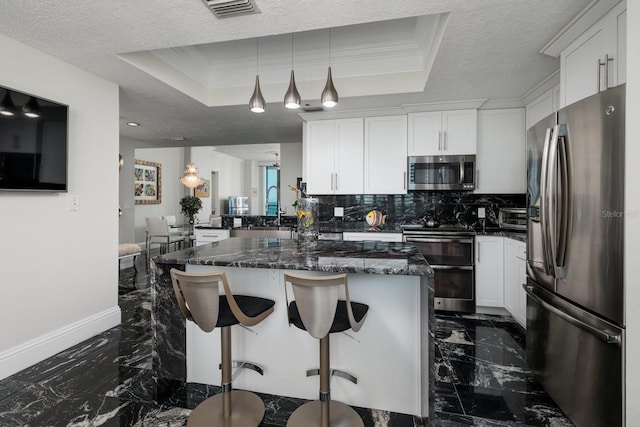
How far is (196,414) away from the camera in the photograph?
1.83 meters

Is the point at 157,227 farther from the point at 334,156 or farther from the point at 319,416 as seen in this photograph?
the point at 319,416

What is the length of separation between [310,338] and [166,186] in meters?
7.98

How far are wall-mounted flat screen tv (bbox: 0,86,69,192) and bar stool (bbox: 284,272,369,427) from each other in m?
2.20

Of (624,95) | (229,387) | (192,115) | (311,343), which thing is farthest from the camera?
(192,115)

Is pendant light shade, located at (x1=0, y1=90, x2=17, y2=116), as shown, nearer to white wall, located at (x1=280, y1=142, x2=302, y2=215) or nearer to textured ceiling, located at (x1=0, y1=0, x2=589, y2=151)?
textured ceiling, located at (x1=0, y1=0, x2=589, y2=151)

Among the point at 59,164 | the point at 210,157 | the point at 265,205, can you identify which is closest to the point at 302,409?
the point at 59,164

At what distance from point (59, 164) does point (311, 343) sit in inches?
95.4

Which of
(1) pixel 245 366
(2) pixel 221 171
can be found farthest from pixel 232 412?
(2) pixel 221 171

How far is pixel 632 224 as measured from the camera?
1.39m

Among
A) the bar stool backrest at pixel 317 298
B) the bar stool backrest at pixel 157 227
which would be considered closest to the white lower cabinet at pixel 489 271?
the bar stool backrest at pixel 317 298

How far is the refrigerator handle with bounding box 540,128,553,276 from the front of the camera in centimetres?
185

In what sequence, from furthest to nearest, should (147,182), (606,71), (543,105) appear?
1. (147,182)
2. (543,105)
3. (606,71)

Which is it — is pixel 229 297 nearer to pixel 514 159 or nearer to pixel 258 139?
pixel 514 159

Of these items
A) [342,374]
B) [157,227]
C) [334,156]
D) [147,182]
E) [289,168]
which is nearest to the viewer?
[342,374]
